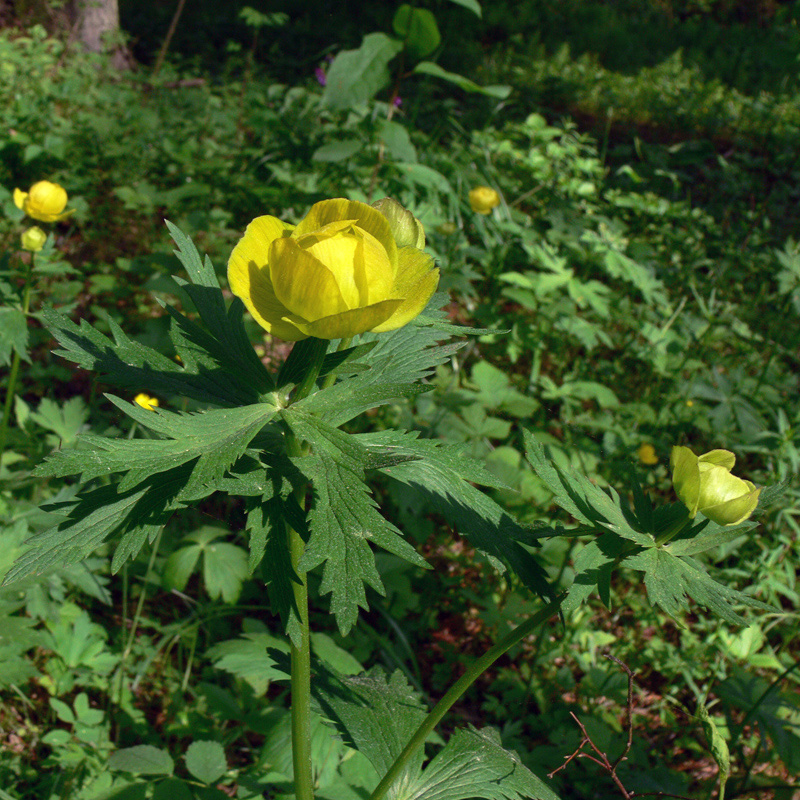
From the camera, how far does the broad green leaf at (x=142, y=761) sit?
122 cm

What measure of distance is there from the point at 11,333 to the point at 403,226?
1168mm

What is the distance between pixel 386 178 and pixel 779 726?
2324 mm

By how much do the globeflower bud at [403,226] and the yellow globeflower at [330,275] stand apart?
0.27 ft

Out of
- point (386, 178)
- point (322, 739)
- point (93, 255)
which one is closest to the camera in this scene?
point (322, 739)

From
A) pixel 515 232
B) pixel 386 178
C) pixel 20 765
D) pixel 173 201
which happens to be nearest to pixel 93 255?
pixel 173 201

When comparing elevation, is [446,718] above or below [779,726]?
below

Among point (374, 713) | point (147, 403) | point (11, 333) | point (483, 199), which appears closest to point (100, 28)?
point (483, 199)

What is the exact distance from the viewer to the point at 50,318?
0.80 meters

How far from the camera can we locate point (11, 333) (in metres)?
1.54

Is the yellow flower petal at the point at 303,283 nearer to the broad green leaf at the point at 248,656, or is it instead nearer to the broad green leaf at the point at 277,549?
the broad green leaf at the point at 277,549

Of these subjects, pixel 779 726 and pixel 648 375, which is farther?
pixel 648 375

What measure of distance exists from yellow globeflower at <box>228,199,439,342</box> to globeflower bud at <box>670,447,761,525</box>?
36 centimetres

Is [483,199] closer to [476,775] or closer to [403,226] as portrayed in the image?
[403,226]

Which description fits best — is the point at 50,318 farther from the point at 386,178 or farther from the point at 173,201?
the point at 173,201
